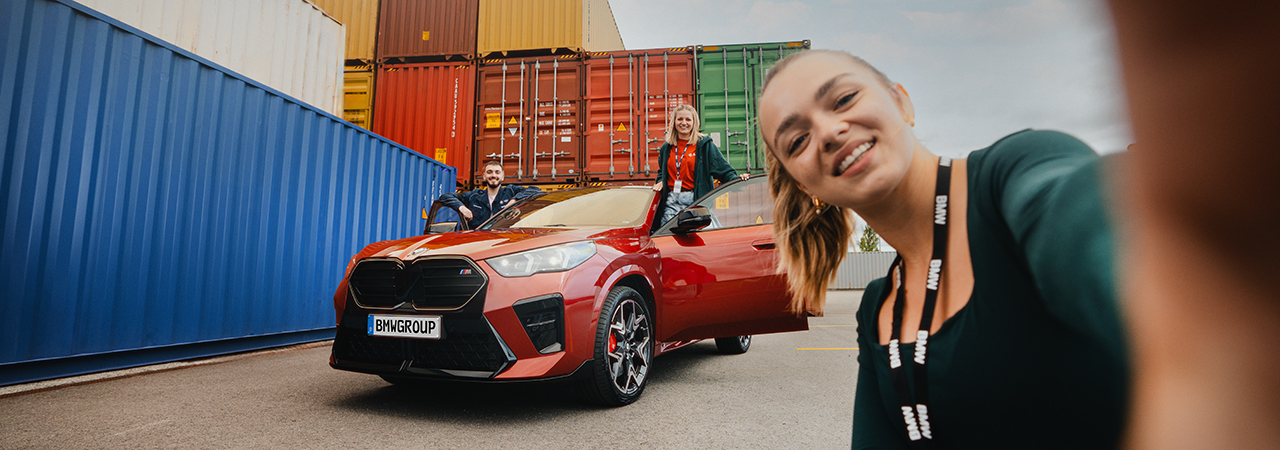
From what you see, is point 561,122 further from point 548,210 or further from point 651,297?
point 651,297

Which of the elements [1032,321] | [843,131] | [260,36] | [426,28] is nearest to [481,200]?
[260,36]

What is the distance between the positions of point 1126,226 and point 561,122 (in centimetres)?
877

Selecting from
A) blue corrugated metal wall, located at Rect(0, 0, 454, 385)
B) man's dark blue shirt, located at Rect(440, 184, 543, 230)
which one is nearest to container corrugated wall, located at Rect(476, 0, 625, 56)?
man's dark blue shirt, located at Rect(440, 184, 543, 230)

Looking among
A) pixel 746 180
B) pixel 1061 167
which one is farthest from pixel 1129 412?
pixel 746 180

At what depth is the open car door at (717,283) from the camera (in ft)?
11.8

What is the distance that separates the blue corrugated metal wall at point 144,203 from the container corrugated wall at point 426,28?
183 inches

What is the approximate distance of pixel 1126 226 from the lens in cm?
31

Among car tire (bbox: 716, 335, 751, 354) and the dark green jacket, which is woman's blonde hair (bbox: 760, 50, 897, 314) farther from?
car tire (bbox: 716, 335, 751, 354)

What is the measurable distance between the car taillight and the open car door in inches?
34.6

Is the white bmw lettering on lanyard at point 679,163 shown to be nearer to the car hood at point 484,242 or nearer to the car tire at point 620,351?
the car hood at point 484,242

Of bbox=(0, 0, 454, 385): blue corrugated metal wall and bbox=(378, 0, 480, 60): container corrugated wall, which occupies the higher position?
bbox=(378, 0, 480, 60): container corrugated wall

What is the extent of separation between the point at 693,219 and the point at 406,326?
1706mm

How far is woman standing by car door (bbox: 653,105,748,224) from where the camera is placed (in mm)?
4563

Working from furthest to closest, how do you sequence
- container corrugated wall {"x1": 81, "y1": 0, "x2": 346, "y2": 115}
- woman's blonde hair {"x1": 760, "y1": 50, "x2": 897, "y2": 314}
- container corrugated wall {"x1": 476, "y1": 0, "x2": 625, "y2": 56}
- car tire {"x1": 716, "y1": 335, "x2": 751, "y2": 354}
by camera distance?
container corrugated wall {"x1": 476, "y1": 0, "x2": 625, "y2": 56} → container corrugated wall {"x1": 81, "y1": 0, "x2": 346, "y2": 115} → car tire {"x1": 716, "y1": 335, "x2": 751, "y2": 354} → woman's blonde hair {"x1": 760, "y1": 50, "x2": 897, "y2": 314}
